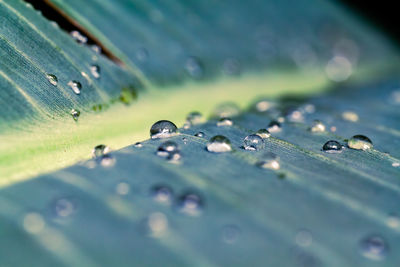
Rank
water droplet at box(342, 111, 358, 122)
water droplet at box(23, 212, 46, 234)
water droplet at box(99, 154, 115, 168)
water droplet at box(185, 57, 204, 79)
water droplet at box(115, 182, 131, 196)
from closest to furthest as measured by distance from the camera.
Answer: water droplet at box(23, 212, 46, 234), water droplet at box(115, 182, 131, 196), water droplet at box(99, 154, 115, 168), water droplet at box(342, 111, 358, 122), water droplet at box(185, 57, 204, 79)

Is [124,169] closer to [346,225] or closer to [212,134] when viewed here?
[212,134]

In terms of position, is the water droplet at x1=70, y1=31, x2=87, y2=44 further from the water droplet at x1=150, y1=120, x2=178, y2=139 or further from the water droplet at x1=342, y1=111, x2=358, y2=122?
the water droplet at x1=342, y1=111, x2=358, y2=122

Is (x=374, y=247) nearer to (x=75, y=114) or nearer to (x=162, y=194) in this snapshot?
(x=162, y=194)

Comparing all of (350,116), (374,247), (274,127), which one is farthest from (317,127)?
(374,247)

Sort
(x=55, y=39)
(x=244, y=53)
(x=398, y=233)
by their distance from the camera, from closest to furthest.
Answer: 1. (x=398, y=233)
2. (x=55, y=39)
3. (x=244, y=53)

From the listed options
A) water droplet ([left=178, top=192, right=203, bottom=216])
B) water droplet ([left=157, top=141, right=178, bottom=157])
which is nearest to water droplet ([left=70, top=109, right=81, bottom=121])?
water droplet ([left=157, top=141, right=178, bottom=157])

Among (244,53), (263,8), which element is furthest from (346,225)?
(263,8)
